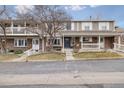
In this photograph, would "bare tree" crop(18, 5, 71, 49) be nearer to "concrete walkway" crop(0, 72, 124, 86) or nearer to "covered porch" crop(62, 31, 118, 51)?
"covered porch" crop(62, 31, 118, 51)

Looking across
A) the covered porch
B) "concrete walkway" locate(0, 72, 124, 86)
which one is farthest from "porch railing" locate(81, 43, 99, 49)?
"concrete walkway" locate(0, 72, 124, 86)

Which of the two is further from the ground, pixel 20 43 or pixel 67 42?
pixel 67 42

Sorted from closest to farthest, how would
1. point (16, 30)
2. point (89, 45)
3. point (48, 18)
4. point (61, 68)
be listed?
point (61, 68) → point (48, 18) → point (89, 45) → point (16, 30)

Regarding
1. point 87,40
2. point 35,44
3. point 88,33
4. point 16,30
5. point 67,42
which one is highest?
point 16,30

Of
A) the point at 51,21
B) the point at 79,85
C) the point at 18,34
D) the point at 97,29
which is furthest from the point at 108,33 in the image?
the point at 79,85

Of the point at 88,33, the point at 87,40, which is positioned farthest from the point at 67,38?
the point at 88,33

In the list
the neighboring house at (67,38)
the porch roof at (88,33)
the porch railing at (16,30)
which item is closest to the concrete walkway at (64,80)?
the porch roof at (88,33)

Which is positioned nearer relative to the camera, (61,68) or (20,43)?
(61,68)

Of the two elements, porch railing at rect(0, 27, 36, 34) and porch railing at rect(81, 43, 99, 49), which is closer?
porch railing at rect(81, 43, 99, 49)

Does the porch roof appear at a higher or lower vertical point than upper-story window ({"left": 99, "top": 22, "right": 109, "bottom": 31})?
lower

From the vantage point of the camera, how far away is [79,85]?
8.51 metres

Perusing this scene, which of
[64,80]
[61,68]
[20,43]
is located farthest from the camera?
[20,43]

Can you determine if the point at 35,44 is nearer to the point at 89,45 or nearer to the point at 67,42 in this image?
the point at 67,42

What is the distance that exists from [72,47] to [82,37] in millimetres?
2343
